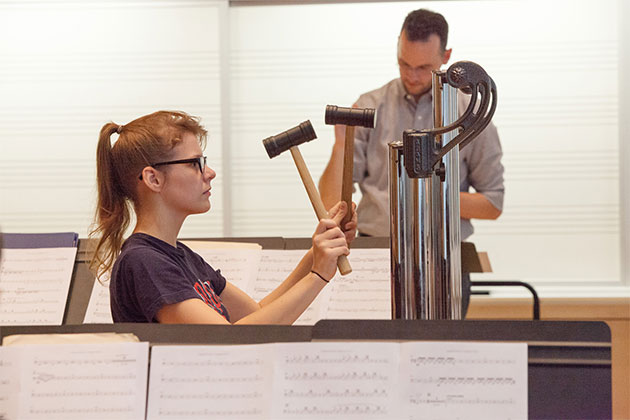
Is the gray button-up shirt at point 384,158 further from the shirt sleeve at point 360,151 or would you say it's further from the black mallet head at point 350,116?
the black mallet head at point 350,116

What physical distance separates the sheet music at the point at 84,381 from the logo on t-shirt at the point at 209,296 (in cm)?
43

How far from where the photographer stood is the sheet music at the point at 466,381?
86 centimetres

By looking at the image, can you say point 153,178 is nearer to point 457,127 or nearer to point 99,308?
point 99,308

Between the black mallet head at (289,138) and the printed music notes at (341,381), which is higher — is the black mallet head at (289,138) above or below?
above

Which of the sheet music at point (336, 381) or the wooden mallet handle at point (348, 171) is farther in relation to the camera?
the wooden mallet handle at point (348, 171)

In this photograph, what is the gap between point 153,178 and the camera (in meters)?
1.43

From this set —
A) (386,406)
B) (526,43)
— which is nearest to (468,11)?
(526,43)

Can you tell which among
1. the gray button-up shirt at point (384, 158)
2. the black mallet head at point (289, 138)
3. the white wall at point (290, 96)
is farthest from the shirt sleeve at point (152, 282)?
the white wall at point (290, 96)

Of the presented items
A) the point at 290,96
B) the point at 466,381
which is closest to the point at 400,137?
the point at 290,96

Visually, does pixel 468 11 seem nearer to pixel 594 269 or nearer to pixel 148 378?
pixel 594 269

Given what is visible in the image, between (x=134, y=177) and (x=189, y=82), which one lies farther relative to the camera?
(x=189, y=82)

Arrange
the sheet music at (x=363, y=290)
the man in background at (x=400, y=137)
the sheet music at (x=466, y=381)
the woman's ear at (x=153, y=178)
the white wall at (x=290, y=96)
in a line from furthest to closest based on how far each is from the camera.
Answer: the white wall at (x=290, y=96) → the man in background at (x=400, y=137) → the sheet music at (x=363, y=290) → the woman's ear at (x=153, y=178) → the sheet music at (x=466, y=381)

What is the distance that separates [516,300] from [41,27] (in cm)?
225

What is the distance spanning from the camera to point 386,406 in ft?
2.85
